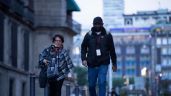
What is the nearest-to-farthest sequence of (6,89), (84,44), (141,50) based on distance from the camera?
(84,44) → (6,89) → (141,50)

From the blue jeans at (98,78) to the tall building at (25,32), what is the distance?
28208mm

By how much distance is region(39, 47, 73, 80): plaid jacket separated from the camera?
13.1 m

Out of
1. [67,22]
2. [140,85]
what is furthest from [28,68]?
[140,85]

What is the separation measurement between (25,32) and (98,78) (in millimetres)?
42120

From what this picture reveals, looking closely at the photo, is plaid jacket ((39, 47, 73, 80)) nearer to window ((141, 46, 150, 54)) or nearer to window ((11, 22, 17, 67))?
window ((11, 22, 17, 67))

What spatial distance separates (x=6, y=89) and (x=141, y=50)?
147482 mm

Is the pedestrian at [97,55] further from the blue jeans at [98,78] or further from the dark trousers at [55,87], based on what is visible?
the dark trousers at [55,87]

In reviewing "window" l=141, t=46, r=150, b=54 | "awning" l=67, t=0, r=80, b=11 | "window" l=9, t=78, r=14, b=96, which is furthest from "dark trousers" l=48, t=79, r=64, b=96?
"window" l=141, t=46, r=150, b=54

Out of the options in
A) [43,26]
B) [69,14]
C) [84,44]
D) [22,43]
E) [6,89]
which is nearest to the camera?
[84,44]

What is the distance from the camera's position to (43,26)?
59.8 metres

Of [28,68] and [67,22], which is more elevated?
[67,22]

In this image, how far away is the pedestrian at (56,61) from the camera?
13125mm

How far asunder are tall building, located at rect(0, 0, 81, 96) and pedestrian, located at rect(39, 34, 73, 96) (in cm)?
2891

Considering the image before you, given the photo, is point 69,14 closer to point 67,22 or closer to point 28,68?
point 67,22
